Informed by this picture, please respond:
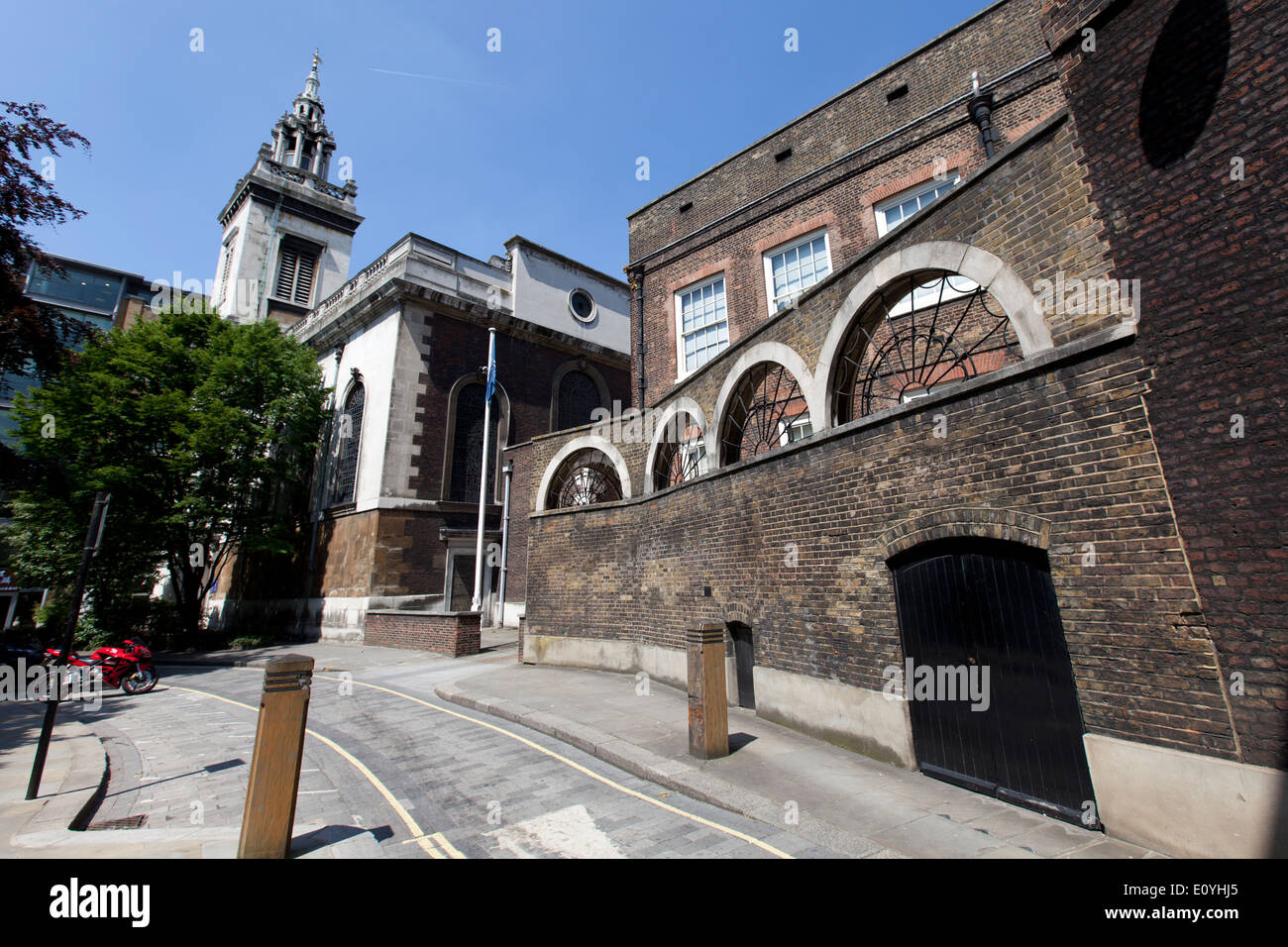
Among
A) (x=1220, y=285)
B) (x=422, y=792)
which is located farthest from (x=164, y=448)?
(x=1220, y=285)

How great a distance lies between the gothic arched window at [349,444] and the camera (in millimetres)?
23344

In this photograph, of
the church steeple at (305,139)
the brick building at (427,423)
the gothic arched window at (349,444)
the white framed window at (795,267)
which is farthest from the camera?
the church steeple at (305,139)

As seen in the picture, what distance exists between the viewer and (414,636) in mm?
17516

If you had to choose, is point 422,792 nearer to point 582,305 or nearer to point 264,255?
point 582,305

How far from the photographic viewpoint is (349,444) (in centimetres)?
2384

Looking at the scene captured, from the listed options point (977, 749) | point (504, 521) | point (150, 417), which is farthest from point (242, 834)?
point (150, 417)

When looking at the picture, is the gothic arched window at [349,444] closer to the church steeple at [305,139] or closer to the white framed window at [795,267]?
the white framed window at [795,267]

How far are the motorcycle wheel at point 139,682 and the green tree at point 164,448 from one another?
8.38m

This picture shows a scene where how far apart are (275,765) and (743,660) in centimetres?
646

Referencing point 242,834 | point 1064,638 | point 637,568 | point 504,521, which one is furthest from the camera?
point 504,521

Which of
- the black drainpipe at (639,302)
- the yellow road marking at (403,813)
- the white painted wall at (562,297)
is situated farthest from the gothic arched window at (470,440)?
the yellow road marking at (403,813)

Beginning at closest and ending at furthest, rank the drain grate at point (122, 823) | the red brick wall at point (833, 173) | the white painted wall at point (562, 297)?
1. the drain grate at point (122, 823)
2. the red brick wall at point (833, 173)
3. the white painted wall at point (562, 297)

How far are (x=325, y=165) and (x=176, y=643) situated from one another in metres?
38.9
